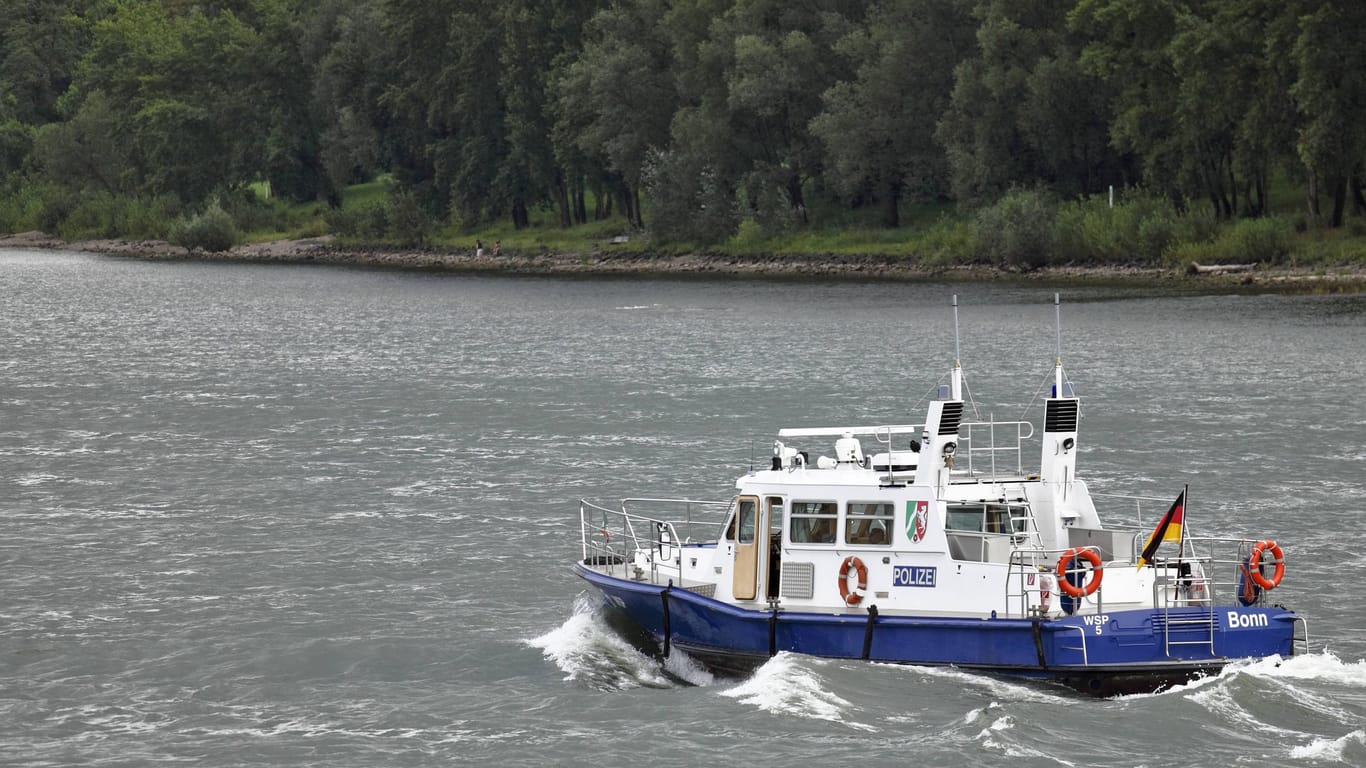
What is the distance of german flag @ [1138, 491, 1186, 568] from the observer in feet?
90.8

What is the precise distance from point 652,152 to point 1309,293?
56236 millimetres

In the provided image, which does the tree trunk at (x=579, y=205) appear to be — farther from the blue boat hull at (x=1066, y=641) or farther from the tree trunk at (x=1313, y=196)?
the blue boat hull at (x=1066, y=641)

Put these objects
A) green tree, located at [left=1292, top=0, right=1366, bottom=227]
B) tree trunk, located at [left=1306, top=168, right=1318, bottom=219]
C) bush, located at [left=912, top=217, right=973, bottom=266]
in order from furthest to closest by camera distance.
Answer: bush, located at [left=912, top=217, right=973, bottom=266] < tree trunk, located at [left=1306, top=168, right=1318, bottom=219] < green tree, located at [left=1292, top=0, right=1366, bottom=227]

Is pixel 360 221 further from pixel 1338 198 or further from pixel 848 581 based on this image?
pixel 848 581


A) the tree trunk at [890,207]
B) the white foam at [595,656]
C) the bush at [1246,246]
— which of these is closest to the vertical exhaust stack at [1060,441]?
the white foam at [595,656]

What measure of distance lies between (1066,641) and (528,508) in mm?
20063

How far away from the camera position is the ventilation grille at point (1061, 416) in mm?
28875

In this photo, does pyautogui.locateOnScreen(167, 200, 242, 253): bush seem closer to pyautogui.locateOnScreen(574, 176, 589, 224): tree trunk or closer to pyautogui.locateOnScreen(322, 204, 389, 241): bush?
pyautogui.locateOnScreen(322, 204, 389, 241): bush

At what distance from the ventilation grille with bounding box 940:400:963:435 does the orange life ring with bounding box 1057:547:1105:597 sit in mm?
2637

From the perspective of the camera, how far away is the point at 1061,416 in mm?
28922

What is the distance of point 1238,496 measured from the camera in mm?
43812

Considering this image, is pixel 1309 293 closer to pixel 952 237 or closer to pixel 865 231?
pixel 952 237

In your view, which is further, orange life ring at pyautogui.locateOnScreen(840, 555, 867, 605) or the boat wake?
the boat wake

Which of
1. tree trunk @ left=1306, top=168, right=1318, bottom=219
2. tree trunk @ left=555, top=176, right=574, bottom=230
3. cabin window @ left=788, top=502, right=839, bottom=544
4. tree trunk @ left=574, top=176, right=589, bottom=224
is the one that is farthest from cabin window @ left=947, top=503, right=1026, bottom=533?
tree trunk @ left=555, top=176, right=574, bottom=230
